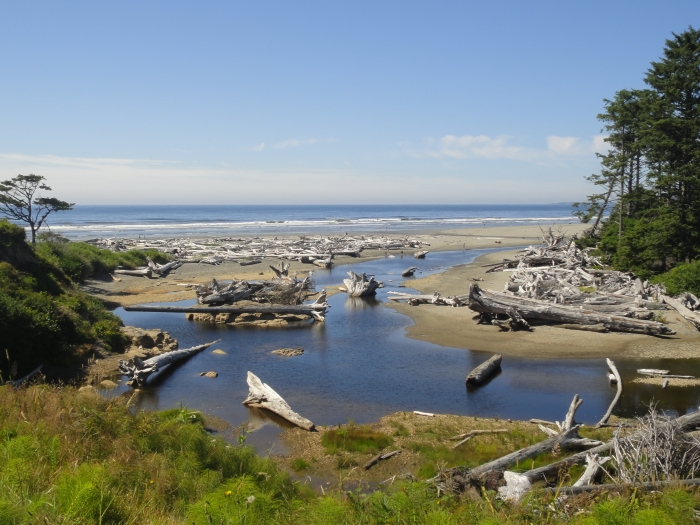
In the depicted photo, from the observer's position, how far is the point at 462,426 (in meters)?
13.5

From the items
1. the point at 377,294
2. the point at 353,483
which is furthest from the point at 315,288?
the point at 353,483

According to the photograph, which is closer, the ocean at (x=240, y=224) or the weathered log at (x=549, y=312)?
the weathered log at (x=549, y=312)

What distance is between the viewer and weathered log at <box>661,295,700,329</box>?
2201 cm

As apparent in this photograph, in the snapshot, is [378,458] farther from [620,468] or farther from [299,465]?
[620,468]

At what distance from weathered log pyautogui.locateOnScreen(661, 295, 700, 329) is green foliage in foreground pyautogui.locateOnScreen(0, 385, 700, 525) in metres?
17.5

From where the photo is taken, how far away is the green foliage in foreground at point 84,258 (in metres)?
34.2

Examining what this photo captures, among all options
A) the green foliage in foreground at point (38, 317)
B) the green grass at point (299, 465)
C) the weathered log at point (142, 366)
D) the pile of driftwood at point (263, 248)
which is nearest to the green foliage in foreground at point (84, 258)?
the pile of driftwood at point (263, 248)

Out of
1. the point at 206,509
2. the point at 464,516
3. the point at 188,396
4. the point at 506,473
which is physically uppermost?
the point at 206,509

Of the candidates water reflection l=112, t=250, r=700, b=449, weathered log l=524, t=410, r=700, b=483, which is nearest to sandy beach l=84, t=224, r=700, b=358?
water reflection l=112, t=250, r=700, b=449

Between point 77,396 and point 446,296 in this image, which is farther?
point 446,296

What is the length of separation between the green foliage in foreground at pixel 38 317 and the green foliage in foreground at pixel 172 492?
227 inches

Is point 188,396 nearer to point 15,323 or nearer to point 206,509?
point 15,323

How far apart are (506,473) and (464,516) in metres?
2.78

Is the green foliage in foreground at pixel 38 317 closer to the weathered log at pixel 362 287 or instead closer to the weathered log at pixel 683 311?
Answer: the weathered log at pixel 362 287
